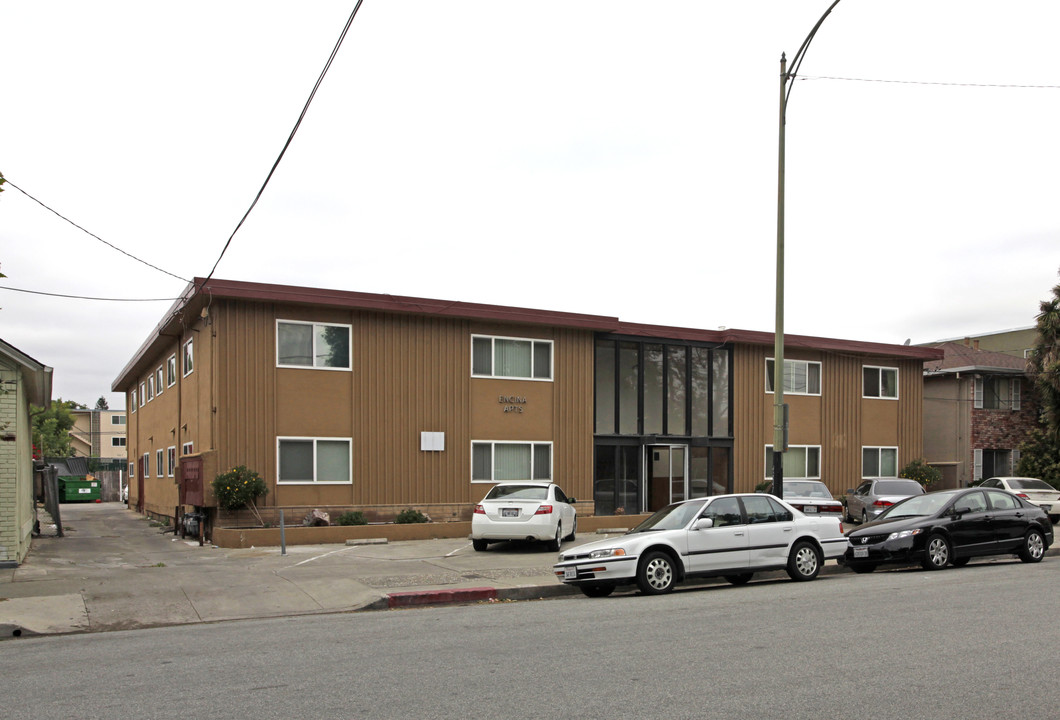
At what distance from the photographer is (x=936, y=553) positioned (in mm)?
15578

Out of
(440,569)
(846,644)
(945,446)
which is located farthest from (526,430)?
(945,446)

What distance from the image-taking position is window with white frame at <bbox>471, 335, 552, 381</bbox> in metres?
24.5

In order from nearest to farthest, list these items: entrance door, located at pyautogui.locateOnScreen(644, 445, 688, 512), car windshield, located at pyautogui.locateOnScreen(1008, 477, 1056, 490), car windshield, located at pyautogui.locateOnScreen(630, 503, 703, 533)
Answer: car windshield, located at pyautogui.locateOnScreen(630, 503, 703, 533), entrance door, located at pyautogui.locateOnScreen(644, 445, 688, 512), car windshield, located at pyautogui.locateOnScreen(1008, 477, 1056, 490)

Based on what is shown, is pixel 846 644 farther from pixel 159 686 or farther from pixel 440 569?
pixel 440 569

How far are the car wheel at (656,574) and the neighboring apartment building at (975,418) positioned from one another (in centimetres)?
2521

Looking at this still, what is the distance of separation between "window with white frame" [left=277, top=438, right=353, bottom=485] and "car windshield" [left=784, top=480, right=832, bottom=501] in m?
11.0

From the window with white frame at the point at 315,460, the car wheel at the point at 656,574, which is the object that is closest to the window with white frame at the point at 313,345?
the window with white frame at the point at 315,460

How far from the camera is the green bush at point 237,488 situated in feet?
66.3

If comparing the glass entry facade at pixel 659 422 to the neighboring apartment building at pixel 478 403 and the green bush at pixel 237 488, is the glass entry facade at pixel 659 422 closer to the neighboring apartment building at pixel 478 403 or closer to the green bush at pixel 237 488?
the neighboring apartment building at pixel 478 403

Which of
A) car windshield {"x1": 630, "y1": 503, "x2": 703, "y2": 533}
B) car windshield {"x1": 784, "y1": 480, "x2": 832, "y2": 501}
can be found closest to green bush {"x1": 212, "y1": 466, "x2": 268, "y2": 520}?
car windshield {"x1": 630, "y1": 503, "x2": 703, "y2": 533}

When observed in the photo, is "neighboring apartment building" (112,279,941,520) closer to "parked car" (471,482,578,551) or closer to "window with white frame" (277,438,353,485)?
"window with white frame" (277,438,353,485)

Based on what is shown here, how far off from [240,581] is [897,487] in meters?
17.7

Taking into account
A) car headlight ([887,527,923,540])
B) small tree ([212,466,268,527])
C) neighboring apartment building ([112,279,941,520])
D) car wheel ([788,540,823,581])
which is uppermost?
neighboring apartment building ([112,279,941,520])

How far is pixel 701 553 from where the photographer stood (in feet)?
43.5
